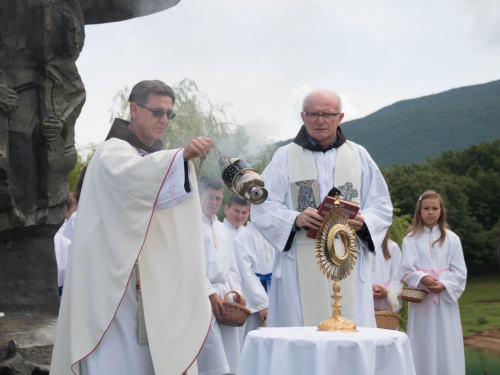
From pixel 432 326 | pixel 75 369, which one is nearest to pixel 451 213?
pixel 432 326

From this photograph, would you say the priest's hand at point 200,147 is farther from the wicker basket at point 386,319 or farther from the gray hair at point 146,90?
the wicker basket at point 386,319

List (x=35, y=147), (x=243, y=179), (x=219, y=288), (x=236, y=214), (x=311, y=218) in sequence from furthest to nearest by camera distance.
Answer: (x=236, y=214) → (x=219, y=288) → (x=35, y=147) → (x=311, y=218) → (x=243, y=179)

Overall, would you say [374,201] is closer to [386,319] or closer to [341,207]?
[341,207]

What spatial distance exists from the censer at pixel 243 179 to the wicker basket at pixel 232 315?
3.11 metres

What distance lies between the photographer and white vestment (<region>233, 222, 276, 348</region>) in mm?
8859

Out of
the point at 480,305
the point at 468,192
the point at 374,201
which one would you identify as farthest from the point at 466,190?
the point at 374,201

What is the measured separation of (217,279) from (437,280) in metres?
2.96

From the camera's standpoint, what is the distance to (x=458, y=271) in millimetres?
9938

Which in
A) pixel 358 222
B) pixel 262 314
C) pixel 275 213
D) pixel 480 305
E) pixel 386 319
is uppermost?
pixel 275 213

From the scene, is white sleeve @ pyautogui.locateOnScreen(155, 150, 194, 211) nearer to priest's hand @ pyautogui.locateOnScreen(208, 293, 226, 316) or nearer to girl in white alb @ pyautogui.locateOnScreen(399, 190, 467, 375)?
priest's hand @ pyautogui.locateOnScreen(208, 293, 226, 316)

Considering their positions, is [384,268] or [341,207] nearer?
[341,207]

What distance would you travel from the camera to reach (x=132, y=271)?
5.00 meters

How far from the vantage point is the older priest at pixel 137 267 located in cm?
492

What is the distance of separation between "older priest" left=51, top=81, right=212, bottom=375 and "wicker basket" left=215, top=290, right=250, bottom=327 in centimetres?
265
